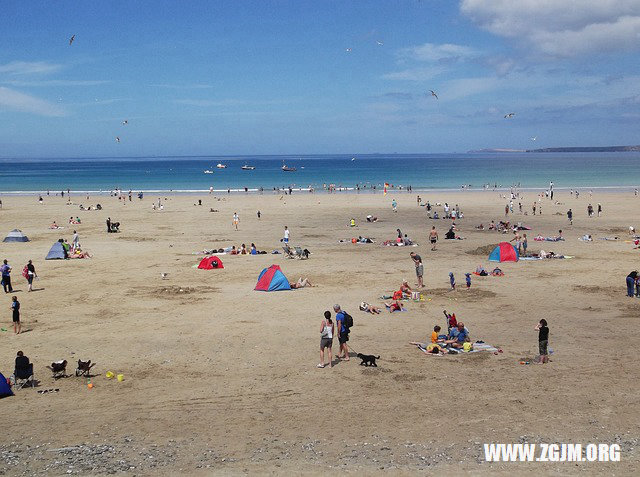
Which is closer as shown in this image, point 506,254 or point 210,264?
A: point 210,264

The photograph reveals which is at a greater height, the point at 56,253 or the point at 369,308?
the point at 56,253

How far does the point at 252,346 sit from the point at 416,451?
6.26 metres

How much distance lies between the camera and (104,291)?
808 inches

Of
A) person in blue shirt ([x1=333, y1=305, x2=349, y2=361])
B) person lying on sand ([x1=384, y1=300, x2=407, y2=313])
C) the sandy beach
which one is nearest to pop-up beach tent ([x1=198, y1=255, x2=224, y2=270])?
the sandy beach

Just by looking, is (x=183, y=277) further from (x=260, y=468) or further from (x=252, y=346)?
(x=260, y=468)

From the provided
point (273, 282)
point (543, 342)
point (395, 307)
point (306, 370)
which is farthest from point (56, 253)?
point (543, 342)

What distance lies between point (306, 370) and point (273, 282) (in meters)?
7.88

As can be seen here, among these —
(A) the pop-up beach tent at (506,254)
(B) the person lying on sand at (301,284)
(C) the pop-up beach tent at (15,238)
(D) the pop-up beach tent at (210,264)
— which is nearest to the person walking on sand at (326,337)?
(B) the person lying on sand at (301,284)

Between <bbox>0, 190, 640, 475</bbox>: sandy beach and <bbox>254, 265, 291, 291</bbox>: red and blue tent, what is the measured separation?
39cm

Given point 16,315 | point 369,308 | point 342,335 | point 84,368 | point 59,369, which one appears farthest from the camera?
point 369,308

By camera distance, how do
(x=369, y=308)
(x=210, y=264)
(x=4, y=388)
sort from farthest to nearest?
(x=210, y=264) → (x=369, y=308) → (x=4, y=388)

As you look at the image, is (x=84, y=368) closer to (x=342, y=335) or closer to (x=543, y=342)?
(x=342, y=335)

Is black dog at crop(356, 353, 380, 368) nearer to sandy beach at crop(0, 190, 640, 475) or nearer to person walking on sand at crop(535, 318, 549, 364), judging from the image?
sandy beach at crop(0, 190, 640, 475)

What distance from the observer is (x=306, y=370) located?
499 inches
